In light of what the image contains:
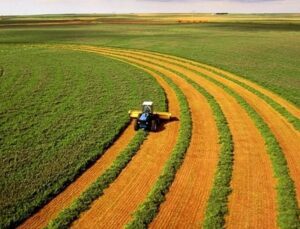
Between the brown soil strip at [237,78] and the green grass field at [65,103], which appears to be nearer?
the green grass field at [65,103]

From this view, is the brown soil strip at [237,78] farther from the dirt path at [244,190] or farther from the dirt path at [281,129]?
the dirt path at [244,190]

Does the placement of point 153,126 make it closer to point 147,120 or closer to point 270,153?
point 147,120

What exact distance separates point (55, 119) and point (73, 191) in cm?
1066

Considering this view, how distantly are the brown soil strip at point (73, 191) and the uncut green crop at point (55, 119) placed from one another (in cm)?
40

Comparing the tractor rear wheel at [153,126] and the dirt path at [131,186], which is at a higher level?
the tractor rear wheel at [153,126]

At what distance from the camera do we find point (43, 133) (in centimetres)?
2266

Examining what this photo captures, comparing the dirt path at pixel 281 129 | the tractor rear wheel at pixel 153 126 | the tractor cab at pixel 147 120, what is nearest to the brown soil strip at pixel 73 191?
the tractor cab at pixel 147 120

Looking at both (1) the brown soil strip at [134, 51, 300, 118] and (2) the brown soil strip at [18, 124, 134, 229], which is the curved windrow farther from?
(2) the brown soil strip at [18, 124, 134, 229]

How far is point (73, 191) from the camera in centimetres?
1592

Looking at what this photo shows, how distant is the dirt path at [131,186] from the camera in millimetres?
13805

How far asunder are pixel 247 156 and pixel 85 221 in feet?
32.3

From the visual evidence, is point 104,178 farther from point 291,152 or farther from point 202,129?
point 291,152

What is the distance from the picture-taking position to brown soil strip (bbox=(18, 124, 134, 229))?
1387 centimetres

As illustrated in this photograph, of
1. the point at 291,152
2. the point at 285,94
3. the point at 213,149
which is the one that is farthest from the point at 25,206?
the point at 285,94
